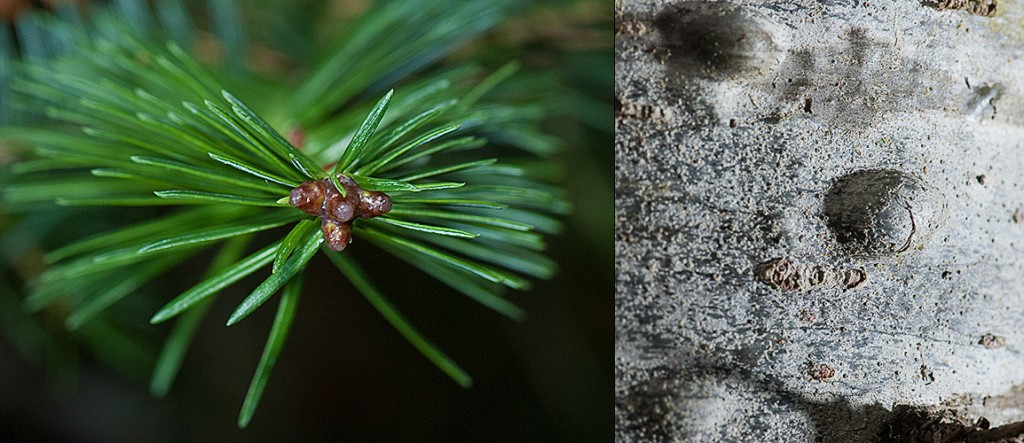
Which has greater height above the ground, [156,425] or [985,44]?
[985,44]

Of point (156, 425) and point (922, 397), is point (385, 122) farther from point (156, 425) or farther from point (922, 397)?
point (156, 425)

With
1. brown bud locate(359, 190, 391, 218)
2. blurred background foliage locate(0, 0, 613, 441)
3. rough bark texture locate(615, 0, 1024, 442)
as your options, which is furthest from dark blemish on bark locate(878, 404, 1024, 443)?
blurred background foliage locate(0, 0, 613, 441)

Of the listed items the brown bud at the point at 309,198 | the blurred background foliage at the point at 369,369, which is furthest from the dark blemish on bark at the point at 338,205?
the blurred background foliage at the point at 369,369

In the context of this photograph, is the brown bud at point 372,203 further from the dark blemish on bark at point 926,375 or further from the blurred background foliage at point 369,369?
the blurred background foliage at point 369,369

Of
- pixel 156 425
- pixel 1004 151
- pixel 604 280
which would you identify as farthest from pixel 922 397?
pixel 156 425

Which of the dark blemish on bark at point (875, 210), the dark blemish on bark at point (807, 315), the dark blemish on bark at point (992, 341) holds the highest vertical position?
the dark blemish on bark at point (875, 210)

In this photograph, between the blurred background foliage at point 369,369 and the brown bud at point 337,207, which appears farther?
the blurred background foliage at point 369,369

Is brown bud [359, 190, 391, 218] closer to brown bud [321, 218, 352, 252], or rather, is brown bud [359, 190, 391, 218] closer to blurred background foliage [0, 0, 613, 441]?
brown bud [321, 218, 352, 252]

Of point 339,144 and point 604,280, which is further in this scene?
point 604,280

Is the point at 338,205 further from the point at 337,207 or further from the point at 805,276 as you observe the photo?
the point at 805,276
